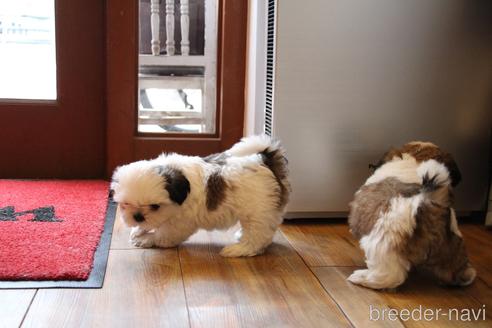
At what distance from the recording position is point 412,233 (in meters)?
1.45

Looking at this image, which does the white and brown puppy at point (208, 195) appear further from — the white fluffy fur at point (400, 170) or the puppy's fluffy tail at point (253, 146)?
the white fluffy fur at point (400, 170)

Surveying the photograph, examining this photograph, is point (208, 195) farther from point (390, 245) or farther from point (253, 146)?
point (390, 245)

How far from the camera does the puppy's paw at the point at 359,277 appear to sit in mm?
1541

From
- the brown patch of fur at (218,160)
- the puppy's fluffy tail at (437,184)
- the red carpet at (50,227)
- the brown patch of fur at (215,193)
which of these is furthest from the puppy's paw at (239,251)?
the puppy's fluffy tail at (437,184)

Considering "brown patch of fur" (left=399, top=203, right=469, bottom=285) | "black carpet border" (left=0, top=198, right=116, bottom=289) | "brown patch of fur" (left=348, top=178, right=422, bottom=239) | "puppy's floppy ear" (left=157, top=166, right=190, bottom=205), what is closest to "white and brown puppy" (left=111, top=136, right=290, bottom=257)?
"puppy's floppy ear" (left=157, top=166, right=190, bottom=205)

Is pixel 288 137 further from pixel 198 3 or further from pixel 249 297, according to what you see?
pixel 198 3

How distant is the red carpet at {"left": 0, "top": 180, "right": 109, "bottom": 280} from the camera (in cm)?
154

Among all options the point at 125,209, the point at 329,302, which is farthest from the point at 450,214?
the point at 125,209

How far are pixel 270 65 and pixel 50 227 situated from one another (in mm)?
889

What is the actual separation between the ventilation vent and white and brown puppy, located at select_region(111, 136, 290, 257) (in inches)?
9.8

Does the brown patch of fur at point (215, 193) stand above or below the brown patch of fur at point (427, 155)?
below

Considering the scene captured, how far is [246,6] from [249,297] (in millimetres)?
1422

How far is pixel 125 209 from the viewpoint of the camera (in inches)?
65.6

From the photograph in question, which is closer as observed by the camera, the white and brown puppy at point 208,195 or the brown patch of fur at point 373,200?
the brown patch of fur at point 373,200
